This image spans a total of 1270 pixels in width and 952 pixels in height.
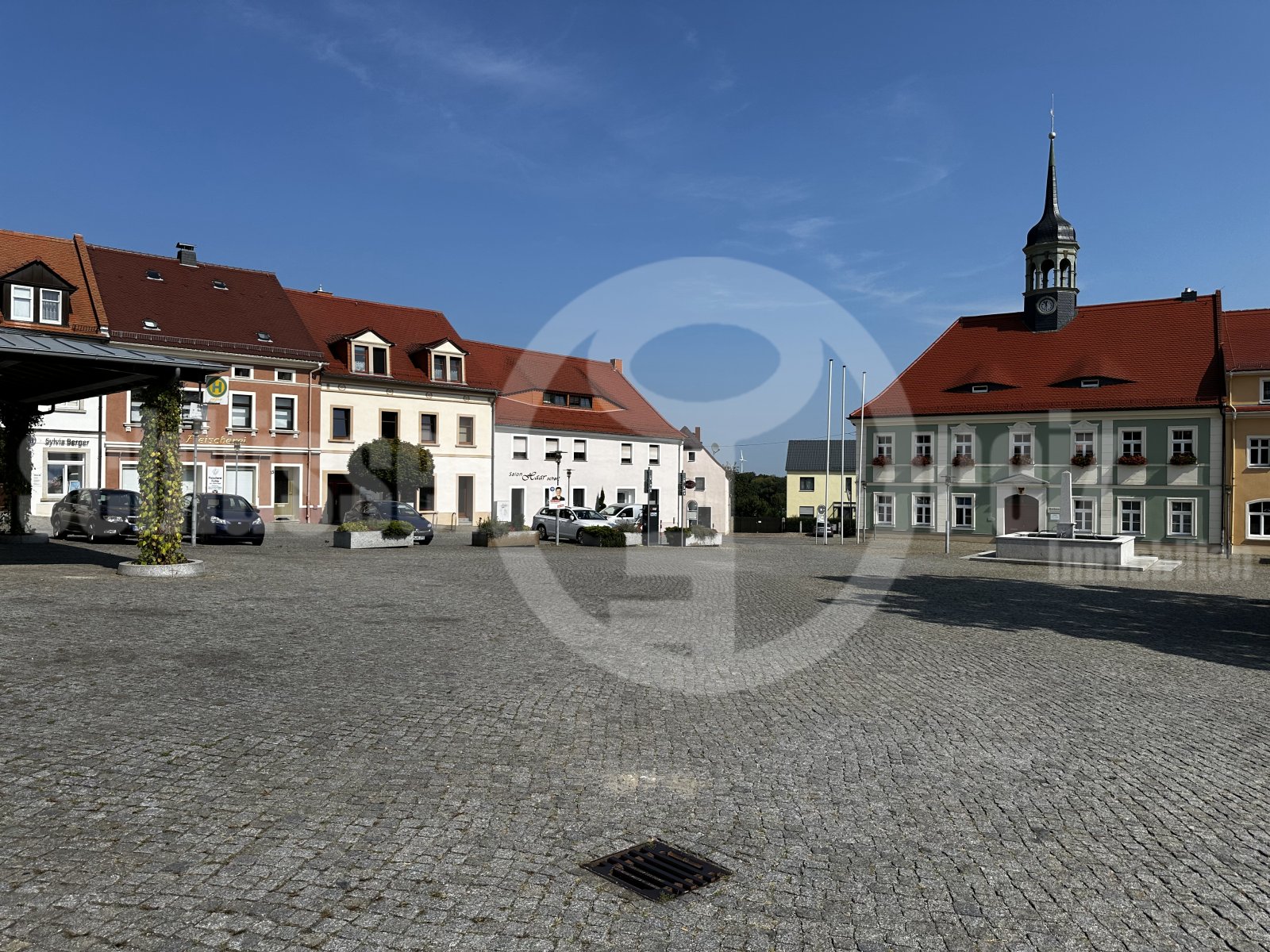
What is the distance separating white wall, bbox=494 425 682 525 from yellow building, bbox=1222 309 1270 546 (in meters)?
30.4

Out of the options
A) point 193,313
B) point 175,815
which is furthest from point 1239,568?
point 193,313

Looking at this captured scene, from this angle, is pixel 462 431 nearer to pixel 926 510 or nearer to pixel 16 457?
pixel 926 510

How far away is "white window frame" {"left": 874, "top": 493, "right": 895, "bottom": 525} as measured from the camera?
48938 mm

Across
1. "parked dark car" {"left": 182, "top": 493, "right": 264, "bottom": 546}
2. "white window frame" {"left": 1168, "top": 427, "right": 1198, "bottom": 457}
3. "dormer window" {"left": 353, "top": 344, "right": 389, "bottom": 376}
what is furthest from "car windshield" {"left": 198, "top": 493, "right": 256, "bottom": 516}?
"white window frame" {"left": 1168, "top": 427, "right": 1198, "bottom": 457}

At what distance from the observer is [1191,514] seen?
139ft

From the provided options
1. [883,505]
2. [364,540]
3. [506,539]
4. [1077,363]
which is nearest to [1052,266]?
[1077,363]

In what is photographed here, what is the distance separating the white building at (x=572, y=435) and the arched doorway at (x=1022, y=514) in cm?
1843

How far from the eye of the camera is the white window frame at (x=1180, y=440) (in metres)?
42.2

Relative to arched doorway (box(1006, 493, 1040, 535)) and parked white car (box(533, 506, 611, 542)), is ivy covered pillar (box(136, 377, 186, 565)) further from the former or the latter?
arched doorway (box(1006, 493, 1040, 535))

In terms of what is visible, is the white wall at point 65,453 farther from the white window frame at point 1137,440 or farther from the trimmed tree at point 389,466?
the white window frame at point 1137,440

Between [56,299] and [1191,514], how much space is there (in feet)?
157

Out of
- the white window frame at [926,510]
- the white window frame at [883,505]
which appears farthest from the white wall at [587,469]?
the white window frame at [926,510]

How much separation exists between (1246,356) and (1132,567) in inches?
794

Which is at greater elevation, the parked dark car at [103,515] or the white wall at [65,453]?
the white wall at [65,453]
